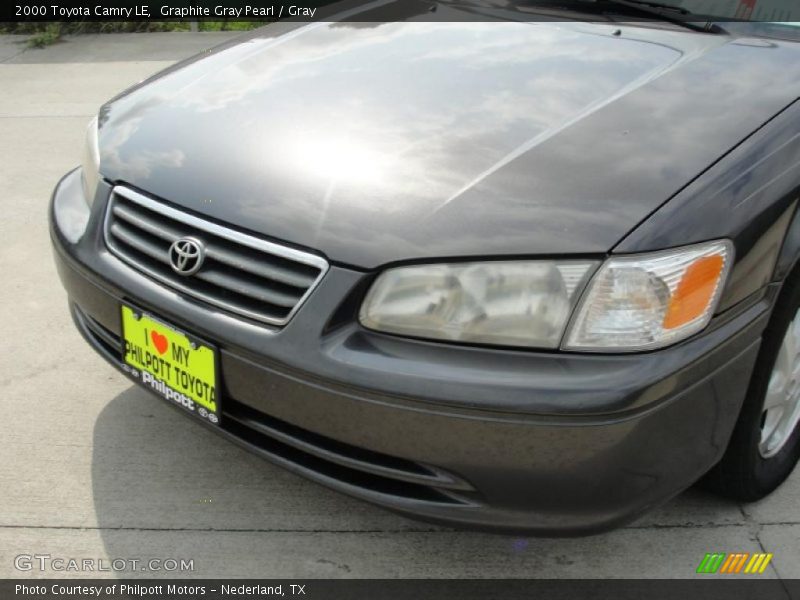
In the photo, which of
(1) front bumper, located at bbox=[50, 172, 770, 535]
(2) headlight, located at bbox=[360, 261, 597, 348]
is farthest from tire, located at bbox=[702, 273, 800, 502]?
(2) headlight, located at bbox=[360, 261, 597, 348]

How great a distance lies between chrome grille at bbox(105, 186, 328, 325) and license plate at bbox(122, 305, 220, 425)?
104 mm

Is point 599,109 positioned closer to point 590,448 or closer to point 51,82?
point 590,448

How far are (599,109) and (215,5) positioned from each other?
23.3ft

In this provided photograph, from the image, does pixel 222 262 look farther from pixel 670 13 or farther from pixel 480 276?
pixel 670 13

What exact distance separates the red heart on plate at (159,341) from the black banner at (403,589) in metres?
0.55

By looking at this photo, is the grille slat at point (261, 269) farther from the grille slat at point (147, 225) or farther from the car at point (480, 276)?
the grille slat at point (147, 225)

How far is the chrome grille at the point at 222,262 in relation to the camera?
6.22 feet

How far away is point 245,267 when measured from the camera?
196cm

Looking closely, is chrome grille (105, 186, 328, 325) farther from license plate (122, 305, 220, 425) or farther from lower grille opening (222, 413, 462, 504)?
lower grille opening (222, 413, 462, 504)

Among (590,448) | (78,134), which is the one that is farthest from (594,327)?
(78,134)

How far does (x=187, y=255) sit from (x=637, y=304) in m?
0.96

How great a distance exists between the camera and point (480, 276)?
5.91ft

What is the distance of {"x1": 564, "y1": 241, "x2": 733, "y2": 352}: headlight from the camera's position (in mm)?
1760
